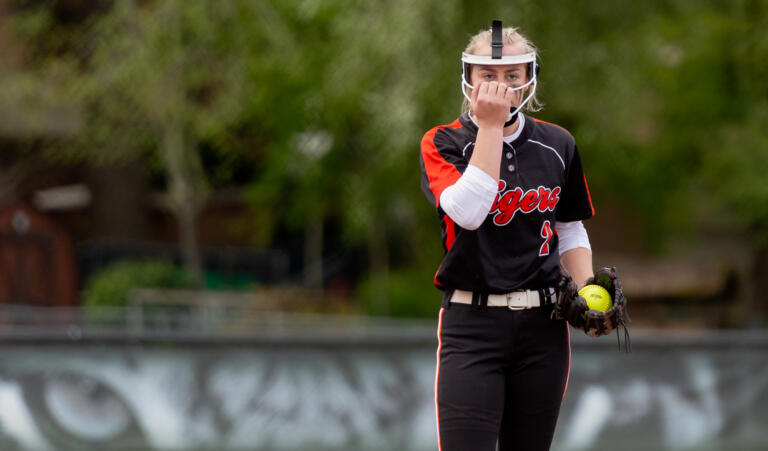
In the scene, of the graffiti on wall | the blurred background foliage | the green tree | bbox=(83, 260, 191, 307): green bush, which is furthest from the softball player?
bbox=(83, 260, 191, 307): green bush

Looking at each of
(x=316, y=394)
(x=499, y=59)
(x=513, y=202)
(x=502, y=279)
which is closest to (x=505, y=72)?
(x=499, y=59)

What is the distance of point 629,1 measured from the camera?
13180mm

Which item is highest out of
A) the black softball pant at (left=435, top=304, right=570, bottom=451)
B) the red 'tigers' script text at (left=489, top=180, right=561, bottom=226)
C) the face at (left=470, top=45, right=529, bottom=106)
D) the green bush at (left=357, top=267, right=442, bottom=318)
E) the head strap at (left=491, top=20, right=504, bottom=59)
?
the head strap at (left=491, top=20, right=504, bottom=59)

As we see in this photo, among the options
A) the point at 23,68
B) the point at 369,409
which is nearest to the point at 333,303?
the point at 23,68

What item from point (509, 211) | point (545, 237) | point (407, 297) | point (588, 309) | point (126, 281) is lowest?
point (407, 297)

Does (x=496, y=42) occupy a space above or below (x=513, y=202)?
above

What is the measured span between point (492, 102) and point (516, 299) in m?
0.66

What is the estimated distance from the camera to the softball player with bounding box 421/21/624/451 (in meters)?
3.34

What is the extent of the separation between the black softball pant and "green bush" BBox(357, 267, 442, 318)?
11.5 m

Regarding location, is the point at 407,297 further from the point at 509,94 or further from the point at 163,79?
the point at 509,94

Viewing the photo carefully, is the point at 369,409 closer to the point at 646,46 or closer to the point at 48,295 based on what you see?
the point at 646,46

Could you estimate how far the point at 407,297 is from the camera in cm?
1529

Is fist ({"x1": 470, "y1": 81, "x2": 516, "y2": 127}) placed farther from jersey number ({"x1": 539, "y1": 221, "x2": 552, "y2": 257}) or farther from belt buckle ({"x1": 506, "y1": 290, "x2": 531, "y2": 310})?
belt buckle ({"x1": 506, "y1": 290, "x2": 531, "y2": 310})

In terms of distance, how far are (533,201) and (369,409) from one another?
4452mm
